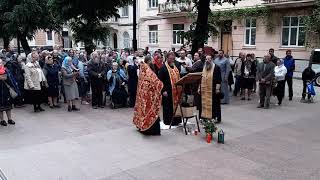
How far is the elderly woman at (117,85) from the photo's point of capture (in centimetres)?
1192

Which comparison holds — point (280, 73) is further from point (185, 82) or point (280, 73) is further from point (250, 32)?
point (250, 32)

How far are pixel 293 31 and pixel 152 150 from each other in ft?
61.2

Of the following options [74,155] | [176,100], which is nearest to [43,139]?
[74,155]

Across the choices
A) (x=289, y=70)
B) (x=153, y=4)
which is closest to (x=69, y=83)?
(x=289, y=70)

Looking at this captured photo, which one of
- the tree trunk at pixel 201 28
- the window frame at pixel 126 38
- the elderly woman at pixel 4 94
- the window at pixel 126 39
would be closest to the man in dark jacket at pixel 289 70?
the tree trunk at pixel 201 28

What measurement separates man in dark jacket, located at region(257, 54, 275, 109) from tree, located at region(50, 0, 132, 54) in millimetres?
10267

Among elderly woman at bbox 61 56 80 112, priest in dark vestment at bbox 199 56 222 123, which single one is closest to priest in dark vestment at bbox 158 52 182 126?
priest in dark vestment at bbox 199 56 222 123

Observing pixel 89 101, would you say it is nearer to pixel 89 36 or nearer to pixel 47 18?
pixel 89 36

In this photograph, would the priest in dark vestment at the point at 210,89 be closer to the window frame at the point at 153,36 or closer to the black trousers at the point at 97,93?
the black trousers at the point at 97,93

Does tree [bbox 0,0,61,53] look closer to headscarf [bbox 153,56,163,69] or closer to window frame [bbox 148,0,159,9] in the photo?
headscarf [bbox 153,56,163,69]

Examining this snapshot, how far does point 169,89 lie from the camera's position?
922cm

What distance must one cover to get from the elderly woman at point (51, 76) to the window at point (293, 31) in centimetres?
1646

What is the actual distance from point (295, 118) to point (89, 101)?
702 centimetres

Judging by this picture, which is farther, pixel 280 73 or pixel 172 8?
pixel 172 8
